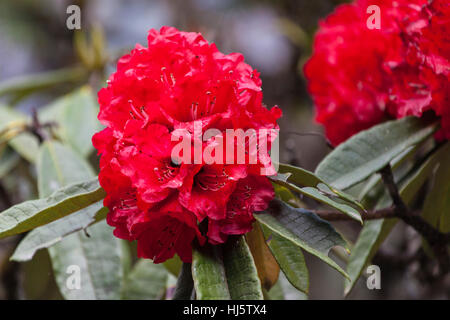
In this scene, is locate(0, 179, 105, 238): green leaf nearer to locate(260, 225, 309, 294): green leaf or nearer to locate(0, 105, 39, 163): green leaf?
locate(260, 225, 309, 294): green leaf

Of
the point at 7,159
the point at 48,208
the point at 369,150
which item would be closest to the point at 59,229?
the point at 48,208

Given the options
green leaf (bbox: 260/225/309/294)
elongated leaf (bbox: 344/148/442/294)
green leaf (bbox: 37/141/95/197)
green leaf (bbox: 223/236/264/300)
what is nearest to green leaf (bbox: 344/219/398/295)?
elongated leaf (bbox: 344/148/442/294)

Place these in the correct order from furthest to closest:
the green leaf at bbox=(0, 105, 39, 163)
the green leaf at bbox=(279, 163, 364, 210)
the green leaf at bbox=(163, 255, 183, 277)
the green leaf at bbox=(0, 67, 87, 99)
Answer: the green leaf at bbox=(0, 67, 87, 99), the green leaf at bbox=(0, 105, 39, 163), the green leaf at bbox=(163, 255, 183, 277), the green leaf at bbox=(279, 163, 364, 210)

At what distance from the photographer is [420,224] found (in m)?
0.98

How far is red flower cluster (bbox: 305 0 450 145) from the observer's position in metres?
0.91

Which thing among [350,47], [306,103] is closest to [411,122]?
[350,47]

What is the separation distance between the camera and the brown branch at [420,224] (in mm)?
930

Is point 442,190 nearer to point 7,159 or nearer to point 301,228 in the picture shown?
point 301,228

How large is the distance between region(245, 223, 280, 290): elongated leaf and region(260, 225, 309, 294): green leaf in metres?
0.01

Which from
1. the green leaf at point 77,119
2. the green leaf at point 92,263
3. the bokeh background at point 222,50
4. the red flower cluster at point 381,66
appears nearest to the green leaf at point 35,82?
the bokeh background at point 222,50

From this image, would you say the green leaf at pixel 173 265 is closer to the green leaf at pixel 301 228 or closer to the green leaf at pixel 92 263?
the green leaf at pixel 92 263

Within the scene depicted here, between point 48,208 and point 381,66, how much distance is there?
2.38 ft

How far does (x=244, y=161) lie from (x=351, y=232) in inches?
37.7

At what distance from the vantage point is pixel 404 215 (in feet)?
3.07
